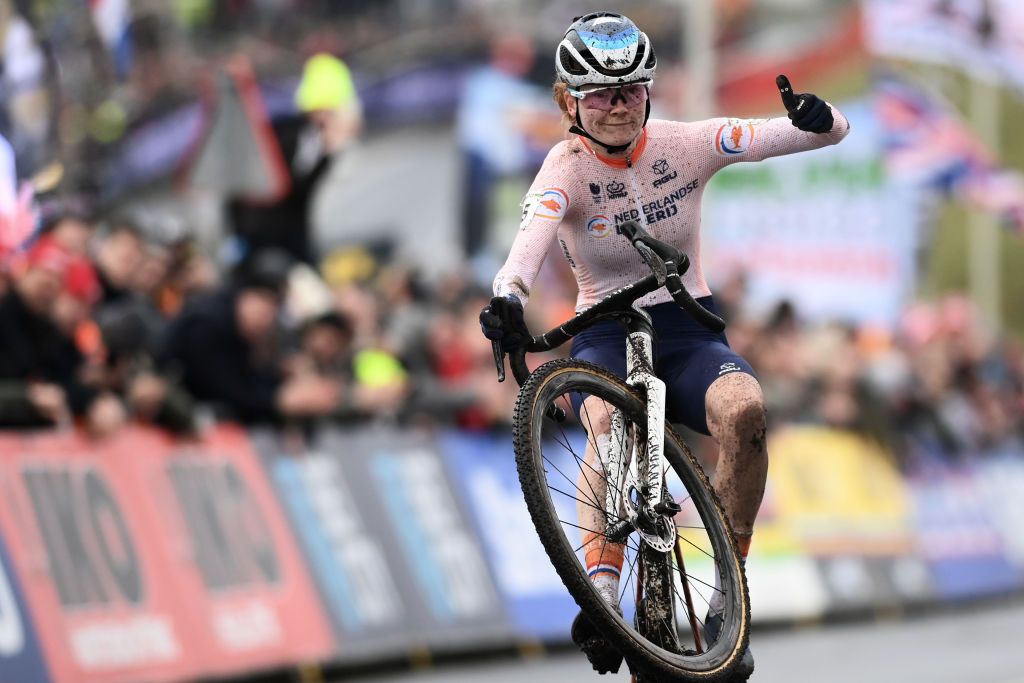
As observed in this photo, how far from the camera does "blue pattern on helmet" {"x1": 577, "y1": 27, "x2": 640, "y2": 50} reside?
26.3ft

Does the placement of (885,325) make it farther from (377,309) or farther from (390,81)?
(377,309)

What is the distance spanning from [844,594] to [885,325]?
604 cm

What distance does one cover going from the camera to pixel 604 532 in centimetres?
805

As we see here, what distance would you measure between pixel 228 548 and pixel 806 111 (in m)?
5.93

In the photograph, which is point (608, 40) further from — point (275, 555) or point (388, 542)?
point (388, 542)

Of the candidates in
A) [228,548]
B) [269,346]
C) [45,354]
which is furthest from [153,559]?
[269,346]

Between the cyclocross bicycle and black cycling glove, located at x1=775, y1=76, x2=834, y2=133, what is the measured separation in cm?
83

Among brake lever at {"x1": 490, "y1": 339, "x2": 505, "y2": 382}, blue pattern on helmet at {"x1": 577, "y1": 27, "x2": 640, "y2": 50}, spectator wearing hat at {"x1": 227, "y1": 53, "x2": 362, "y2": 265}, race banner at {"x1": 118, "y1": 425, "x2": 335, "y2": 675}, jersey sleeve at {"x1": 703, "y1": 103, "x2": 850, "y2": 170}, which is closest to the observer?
brake lever at {"x1": 490, "y1": 339, "x2": 505, "y2": 382}

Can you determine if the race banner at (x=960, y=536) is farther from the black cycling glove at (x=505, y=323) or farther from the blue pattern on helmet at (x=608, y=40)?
the black cycling glove at (x=505, y=323)

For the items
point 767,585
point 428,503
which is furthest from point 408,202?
point 428,503

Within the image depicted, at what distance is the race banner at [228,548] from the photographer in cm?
1245

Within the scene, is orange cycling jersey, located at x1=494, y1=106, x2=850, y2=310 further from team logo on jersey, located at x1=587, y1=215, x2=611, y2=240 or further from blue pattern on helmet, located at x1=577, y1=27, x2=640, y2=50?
blue pattern on helmet, located at x1=577, y1=27, x2=640, y2=50

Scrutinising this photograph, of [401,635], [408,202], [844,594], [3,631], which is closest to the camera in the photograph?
[3,631]

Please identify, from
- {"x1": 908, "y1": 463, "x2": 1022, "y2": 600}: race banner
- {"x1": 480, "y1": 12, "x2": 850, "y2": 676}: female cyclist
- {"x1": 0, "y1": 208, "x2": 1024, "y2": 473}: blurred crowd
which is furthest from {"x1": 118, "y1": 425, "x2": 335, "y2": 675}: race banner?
{"x1": 908, "y1": 463, "x2": 1022, "y2": 600}: race banner
